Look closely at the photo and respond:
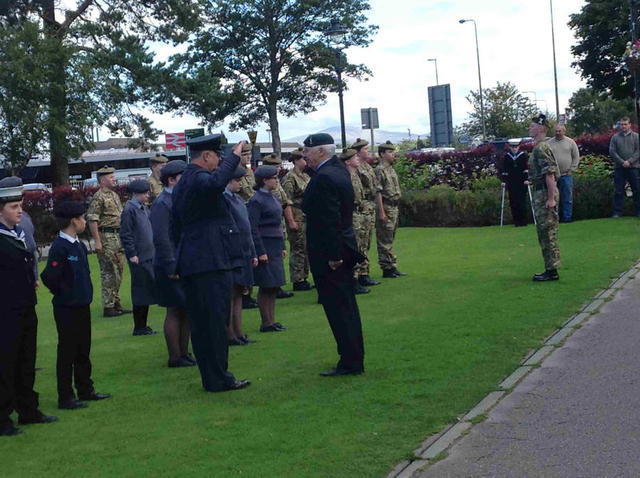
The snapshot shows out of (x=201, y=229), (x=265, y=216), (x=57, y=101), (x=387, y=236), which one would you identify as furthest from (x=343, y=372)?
(x=57, y=101)

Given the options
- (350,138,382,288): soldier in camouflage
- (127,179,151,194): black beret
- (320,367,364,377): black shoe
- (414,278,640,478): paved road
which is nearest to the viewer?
(414,278,640,478): paved road

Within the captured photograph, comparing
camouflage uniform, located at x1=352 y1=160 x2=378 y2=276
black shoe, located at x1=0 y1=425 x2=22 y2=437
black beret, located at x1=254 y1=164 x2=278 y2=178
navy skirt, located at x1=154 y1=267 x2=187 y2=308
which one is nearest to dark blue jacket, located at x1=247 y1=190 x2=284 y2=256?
black beret, located at x1=254 y1=164 x2=278 y2=178

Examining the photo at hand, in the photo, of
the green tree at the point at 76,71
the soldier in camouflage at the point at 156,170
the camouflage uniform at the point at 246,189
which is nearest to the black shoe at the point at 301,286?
the camouflage uniform at the point at 246,189

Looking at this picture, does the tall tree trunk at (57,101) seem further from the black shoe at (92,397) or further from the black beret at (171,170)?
the black shoe at (92,397)

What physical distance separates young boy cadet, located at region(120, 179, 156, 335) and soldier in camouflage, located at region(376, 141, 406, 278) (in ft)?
14.2

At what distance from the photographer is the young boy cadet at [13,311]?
702 cm

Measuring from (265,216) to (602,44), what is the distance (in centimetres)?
5701

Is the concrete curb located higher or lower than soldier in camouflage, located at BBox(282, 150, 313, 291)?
lower

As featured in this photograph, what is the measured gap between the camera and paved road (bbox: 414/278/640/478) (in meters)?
5.45

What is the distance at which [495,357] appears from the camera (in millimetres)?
8469

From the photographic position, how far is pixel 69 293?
7734 millimetres

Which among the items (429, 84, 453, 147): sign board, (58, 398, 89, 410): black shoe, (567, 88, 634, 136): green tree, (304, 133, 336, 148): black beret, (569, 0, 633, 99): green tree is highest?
(569, 0, 633, 99): green tree

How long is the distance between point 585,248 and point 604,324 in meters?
7.06

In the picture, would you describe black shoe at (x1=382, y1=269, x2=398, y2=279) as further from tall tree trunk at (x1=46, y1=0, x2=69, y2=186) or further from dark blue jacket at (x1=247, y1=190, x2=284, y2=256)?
tall tree trunk at (x1=46, y1=0, x2=69, y2=186)
